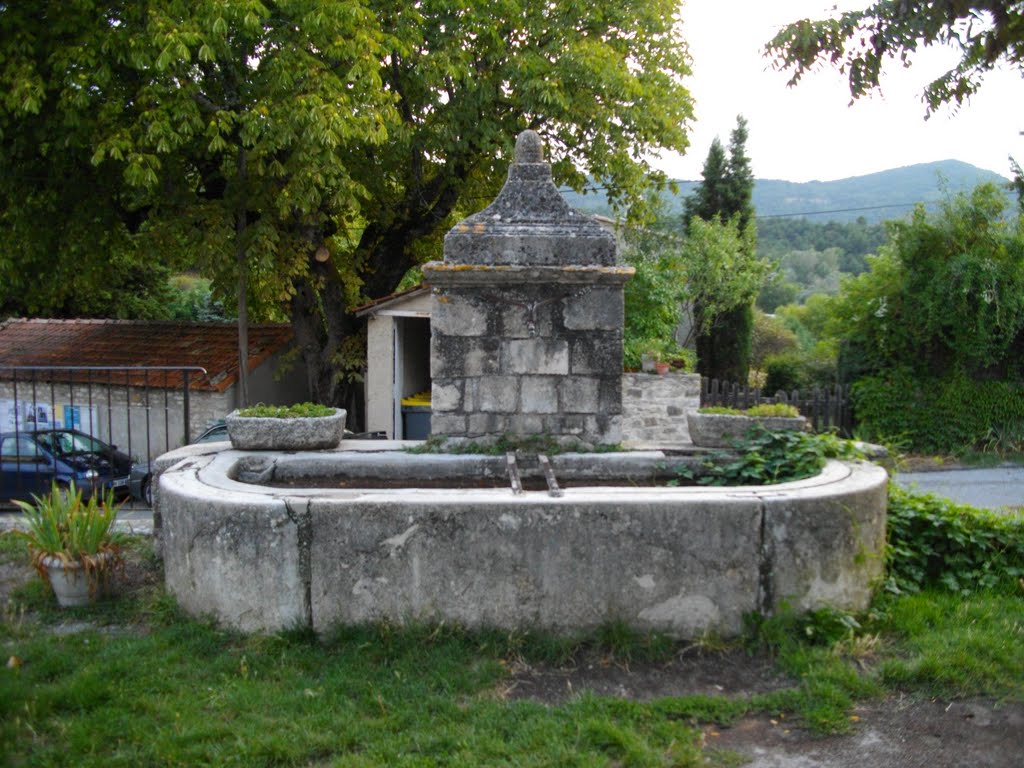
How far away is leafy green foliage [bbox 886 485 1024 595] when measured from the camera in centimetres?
489

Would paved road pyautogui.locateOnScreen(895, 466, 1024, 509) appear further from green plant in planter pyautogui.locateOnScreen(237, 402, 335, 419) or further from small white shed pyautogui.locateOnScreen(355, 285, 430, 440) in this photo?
green plant in planter pyautogui.locateOnScreen(237, 402, 335, 419)

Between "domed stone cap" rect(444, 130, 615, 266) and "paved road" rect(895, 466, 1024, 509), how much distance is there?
699 centimetres

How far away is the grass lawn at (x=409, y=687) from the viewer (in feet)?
10.8

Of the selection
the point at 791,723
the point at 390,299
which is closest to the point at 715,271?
the point at 390,299

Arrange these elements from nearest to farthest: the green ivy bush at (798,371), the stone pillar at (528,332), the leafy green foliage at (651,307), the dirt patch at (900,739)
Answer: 1. the dirt patch at (900,739)
2. the stone pillar at (528,332)
3. the leafy green foliage at (651,307)
4. the green ivy bush at (798,371)

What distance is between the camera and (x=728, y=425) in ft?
18.7

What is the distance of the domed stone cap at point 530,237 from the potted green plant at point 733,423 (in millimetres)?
1224

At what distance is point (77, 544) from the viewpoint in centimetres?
484

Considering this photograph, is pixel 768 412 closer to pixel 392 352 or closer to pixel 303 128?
pixel 303 128

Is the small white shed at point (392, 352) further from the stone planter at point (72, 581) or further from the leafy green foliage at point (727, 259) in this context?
the leafy green foliage at point (727, 259)

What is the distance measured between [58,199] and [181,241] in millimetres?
1728

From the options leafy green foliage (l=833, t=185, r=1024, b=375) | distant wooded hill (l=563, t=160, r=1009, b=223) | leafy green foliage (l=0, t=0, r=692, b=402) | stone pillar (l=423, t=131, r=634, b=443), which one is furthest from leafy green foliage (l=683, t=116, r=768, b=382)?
distant wooded hill (l=563, t=160, r=1009, b=223)

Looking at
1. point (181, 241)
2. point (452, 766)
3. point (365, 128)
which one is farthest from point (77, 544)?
point (181, 241)

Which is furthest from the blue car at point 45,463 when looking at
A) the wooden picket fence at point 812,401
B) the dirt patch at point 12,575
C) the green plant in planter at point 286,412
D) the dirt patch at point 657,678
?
the wooden picket fence at point 812,401
